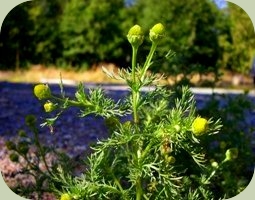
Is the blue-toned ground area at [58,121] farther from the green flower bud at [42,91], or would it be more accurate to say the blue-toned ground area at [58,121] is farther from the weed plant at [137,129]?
the green flower bud at [42,91]

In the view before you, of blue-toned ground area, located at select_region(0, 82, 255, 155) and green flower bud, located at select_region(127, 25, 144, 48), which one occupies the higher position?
green flower bud, located at select_region(127, 25, 144, 48)

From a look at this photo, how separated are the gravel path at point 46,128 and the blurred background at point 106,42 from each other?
14 cm

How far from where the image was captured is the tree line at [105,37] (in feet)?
7.88

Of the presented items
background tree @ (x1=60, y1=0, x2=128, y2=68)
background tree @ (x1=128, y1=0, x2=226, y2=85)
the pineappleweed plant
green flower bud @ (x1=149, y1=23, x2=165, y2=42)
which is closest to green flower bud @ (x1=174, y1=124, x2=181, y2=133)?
the pineappleweed plant

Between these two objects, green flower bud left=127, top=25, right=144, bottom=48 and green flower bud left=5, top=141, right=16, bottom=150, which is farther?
green flower bud left=5, top=141, right=16, bottom=150

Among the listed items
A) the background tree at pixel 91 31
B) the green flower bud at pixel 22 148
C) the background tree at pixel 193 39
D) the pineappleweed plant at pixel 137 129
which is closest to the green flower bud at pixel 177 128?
the pineappleweed plant at pixel 137 129

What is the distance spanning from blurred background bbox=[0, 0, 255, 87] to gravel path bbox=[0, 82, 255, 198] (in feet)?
0.46

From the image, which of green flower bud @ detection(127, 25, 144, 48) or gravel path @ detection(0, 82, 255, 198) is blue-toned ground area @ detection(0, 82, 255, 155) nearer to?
gravel path @ detection(0, 82, 255, 198)

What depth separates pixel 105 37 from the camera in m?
2.71

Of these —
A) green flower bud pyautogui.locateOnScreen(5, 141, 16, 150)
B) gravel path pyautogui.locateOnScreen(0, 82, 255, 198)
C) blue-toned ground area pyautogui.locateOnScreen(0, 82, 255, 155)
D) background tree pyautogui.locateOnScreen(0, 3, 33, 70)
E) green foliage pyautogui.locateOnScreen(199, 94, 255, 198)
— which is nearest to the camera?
green flower bud pyautogui.locateOnScreen(5, 141, 16, 150)

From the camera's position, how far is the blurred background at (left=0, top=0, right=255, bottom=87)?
7.79ft

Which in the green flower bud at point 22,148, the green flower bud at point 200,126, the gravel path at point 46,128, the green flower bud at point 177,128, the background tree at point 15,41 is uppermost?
the background tree at point 15,41

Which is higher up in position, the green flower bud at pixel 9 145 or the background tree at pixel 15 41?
the background tree at pixel 15 41

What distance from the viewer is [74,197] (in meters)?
1.40
